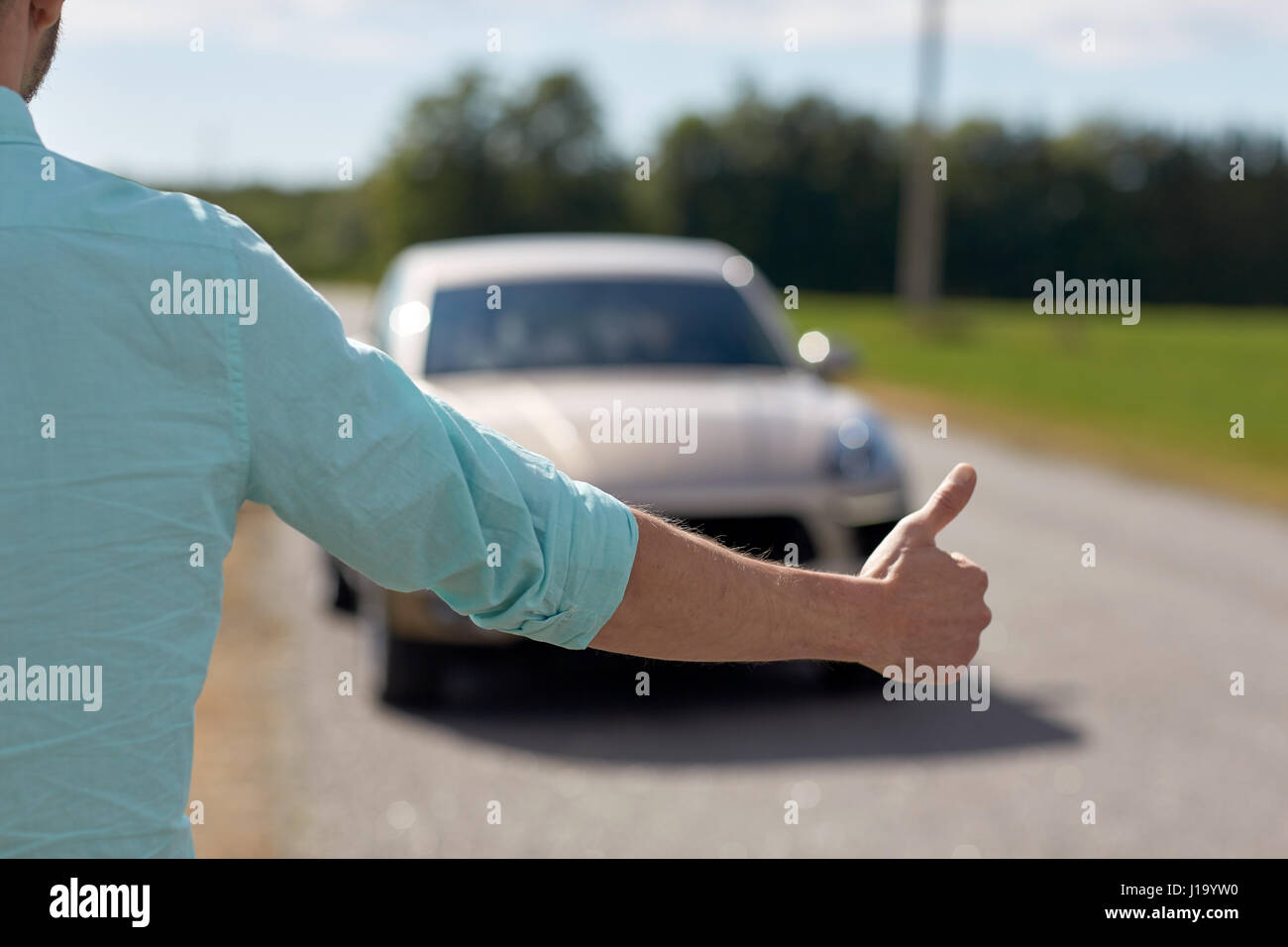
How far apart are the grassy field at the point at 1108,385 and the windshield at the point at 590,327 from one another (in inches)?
75.8

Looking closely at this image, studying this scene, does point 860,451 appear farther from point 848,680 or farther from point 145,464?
point 145,464

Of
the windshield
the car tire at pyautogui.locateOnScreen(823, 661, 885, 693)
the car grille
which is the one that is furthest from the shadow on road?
the windshield

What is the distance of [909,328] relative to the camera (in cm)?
3975

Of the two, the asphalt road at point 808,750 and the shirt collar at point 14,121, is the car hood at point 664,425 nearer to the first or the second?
the asphalt road at point 808,750

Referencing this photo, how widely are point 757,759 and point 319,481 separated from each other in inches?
161

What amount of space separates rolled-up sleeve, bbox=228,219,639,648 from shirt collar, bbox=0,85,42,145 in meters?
0.19

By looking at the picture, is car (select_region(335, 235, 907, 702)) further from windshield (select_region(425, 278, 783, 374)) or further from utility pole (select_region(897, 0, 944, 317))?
utility pole (select_region(897, 0, 944, 317))

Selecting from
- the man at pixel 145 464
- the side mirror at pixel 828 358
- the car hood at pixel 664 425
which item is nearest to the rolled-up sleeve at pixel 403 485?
the man at pixel 145 464

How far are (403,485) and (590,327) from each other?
5.78 m

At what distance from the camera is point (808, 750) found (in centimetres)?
532

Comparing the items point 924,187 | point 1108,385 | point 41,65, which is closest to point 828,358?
point 41,65

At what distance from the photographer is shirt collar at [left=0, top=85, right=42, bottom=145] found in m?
1.25

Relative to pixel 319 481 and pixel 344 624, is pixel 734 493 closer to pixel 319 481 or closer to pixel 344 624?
pixel 344 624
